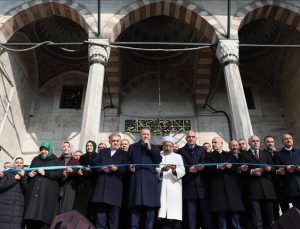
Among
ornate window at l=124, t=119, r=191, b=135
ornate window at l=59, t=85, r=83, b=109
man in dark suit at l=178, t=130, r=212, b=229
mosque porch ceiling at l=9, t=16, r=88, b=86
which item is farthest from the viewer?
ornate window at l=59, t=85, r=83, b=109

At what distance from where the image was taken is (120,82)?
404 inches

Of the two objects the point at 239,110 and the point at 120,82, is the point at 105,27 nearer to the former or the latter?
the point at 120,82

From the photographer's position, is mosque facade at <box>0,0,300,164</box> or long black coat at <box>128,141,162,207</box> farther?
mosque facade at <box>0,0,300,164</box>

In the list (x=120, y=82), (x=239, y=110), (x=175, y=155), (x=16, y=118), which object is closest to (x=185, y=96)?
(x=120, y=82)

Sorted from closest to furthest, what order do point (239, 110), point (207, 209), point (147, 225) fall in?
point (147, 225) < point (207, 209) < point (239, 110)

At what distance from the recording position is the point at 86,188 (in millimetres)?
3865

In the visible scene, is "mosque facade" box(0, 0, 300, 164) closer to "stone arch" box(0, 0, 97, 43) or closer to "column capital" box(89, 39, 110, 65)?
"stone arch" box(0, 0, 97, 43)

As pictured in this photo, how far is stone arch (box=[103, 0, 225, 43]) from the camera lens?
7676mm

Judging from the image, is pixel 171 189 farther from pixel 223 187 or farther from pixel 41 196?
pixel 41 196

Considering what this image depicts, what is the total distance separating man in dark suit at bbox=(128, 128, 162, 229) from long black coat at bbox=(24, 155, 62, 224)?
3.05ft

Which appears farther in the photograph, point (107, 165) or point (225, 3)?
point (225, 3)

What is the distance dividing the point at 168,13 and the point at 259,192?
18.2 feet

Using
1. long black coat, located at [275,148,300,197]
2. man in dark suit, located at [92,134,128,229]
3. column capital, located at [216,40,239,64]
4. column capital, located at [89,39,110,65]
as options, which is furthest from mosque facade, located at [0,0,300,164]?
man in dark suit, located at [92,134,128,229]

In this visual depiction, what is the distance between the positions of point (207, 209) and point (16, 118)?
6832 mm
